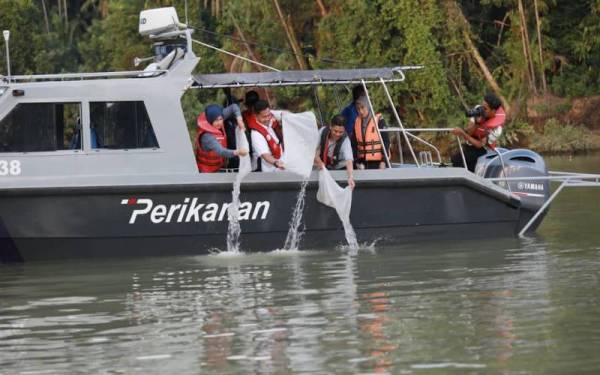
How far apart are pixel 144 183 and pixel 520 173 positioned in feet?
13.2

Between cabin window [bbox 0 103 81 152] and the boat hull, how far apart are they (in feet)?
1.63

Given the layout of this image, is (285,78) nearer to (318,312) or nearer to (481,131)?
(481,131)

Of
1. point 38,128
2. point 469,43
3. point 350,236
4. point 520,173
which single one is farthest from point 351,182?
point 469,43

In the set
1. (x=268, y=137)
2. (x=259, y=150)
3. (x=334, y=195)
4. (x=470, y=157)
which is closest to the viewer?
(x=334, y=195)

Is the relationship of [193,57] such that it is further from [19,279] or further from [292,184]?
[19,279]

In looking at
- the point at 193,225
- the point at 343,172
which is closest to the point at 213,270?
the point at 193,225

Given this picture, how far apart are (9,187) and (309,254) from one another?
2.84 metres

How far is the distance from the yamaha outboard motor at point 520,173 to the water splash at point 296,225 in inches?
88.6

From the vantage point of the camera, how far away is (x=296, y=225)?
14500mm

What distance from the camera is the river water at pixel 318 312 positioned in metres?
9.97

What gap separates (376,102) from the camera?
34.2m

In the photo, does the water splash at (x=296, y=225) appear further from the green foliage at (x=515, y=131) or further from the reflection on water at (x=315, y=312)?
the green foliage at (x=515, y=131)

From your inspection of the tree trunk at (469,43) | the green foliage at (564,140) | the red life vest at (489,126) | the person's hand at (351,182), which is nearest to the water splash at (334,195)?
the person's hand at (351,182)

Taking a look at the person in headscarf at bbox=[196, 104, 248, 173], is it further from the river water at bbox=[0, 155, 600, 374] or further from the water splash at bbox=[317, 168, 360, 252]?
the river water at bbox=[0, 155, 600, 374]
